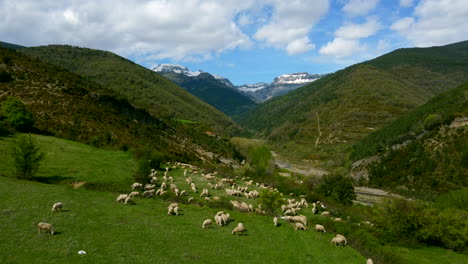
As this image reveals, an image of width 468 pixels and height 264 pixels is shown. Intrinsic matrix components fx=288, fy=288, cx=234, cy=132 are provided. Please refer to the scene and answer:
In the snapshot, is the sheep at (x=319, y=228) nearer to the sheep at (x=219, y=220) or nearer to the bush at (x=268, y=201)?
the bush at (x=268, y=201)

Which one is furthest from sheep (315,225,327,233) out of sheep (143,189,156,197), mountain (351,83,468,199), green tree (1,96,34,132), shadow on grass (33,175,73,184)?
mountain (351,83,468,199)

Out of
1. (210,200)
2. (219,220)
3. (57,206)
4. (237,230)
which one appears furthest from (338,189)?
(57,206)

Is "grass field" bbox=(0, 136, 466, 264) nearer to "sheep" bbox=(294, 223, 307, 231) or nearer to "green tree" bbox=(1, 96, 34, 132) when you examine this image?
"sheep" bbox=(294, 223, 307, 231)

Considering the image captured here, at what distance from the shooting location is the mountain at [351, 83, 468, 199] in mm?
91719

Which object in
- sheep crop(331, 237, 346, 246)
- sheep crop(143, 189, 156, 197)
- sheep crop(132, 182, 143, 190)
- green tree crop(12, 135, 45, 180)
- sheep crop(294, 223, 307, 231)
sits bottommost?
sheep crop(331, 237, 346, 246)

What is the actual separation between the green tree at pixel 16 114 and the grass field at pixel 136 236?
16.7 metres

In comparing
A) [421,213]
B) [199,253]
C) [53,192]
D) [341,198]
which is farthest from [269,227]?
[341,198]

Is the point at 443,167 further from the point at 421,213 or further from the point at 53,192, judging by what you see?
the point at 53,192

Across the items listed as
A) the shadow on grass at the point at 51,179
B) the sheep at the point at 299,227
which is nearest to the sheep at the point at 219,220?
the sheep at the point at 299,227

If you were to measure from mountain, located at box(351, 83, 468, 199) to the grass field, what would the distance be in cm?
7640

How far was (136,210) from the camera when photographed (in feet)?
73.2

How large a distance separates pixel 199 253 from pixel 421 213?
30187mm

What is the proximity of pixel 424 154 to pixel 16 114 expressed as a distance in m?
117

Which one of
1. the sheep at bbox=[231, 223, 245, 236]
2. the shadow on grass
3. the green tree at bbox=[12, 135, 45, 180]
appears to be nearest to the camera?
the sheep at bbox=[231, 223, 245, 236]
